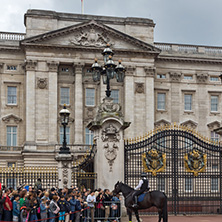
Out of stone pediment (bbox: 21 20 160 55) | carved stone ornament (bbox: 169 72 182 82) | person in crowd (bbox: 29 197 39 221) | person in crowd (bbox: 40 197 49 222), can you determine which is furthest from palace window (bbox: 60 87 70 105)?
person in crowd (bbox: 29 197 39 221)

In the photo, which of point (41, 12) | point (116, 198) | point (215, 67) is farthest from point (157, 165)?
point (215, 67)

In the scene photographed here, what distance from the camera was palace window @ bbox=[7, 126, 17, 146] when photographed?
54.4 metres

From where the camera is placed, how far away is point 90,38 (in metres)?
55.8

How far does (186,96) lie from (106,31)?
12.9 meters

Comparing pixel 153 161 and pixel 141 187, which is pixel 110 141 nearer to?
pixel 153 161

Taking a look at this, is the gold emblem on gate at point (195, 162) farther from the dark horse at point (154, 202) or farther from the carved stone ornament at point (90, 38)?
the carved stone ornament at point (90, 38)

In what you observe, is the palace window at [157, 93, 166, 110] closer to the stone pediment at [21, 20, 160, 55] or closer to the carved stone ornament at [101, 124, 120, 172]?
the stone pediment at [21, 20, 160, 55]

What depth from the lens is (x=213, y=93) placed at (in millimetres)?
61156

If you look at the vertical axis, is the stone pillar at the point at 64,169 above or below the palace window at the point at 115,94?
below

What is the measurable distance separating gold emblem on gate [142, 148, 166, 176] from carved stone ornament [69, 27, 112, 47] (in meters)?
31.2

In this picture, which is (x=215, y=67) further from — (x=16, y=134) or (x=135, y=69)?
(x=16, y=134)

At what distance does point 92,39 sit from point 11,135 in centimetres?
1402

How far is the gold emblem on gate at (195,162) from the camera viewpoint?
26.5 metres

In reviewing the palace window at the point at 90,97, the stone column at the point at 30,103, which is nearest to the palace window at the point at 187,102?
the palace window at the point at 90,97
